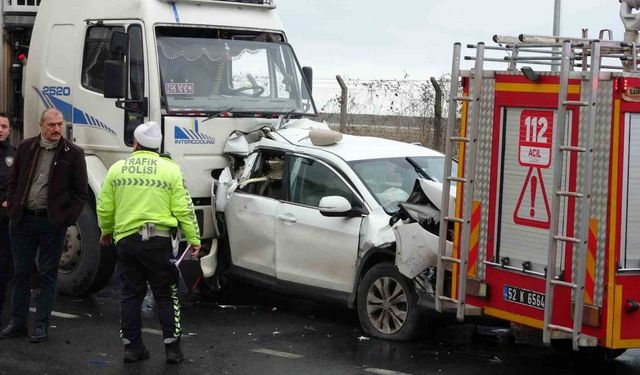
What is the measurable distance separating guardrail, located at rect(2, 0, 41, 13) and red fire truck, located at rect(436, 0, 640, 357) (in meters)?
6.36

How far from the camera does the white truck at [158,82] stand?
1205 cm

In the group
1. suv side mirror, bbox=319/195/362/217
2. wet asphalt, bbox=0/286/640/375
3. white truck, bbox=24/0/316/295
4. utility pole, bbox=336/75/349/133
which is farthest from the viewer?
utility pole, bbox=336/75/349/133

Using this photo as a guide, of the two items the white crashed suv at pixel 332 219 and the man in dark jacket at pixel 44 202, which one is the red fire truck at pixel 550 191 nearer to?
the white crashed suv at pixel 332 219

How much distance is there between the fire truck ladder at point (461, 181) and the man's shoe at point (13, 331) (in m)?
3.49

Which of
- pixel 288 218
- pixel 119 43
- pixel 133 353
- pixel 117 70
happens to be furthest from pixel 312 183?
pixel 133 353

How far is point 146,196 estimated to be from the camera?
9086 mm

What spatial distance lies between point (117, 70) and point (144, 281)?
3236 millimetres

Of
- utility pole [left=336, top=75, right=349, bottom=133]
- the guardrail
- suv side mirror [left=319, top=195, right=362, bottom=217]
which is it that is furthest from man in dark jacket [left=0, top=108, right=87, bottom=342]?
utility pole [left=336, top=75, right=349, bottom=133]

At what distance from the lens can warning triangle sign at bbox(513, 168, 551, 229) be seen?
8586 millimetres

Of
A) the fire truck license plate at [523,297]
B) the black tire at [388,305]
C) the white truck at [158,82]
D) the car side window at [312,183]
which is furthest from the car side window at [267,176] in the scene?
the fire truck license plate at [523,297]

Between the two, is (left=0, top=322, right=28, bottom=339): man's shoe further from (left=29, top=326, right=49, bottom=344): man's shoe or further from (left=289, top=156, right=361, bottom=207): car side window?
(left=289, top=156, right=361, bottom=207): car side window

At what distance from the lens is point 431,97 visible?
65.7 ft

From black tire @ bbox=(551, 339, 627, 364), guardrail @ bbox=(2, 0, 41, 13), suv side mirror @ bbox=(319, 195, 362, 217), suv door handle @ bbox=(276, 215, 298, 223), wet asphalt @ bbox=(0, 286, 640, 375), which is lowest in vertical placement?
wet asphalt @ bbox=(0, 286, 640, 375)

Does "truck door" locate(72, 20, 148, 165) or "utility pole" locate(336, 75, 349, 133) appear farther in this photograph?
"utility pole" locate(336, 75, 349, 133)
